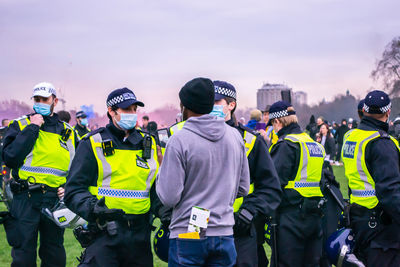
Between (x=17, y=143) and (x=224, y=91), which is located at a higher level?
(x=224, y=91)

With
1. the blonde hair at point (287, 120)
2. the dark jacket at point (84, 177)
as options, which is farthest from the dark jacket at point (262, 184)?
the blonde hair at point (287, 120)

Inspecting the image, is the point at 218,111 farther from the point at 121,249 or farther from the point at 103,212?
the point at 121,249

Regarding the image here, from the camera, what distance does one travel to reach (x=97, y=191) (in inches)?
158

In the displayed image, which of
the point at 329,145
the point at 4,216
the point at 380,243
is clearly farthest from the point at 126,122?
the point at 329,145

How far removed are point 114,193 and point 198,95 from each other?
4.42 feet

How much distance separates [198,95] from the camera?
3111mm

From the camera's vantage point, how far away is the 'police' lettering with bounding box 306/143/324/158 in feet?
17.0

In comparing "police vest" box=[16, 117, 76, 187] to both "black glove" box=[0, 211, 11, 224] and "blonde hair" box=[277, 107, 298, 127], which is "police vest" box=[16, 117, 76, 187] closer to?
"black glove" box=[0, 211, 11, 224]

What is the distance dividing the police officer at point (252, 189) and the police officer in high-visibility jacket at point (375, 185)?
1046 mm

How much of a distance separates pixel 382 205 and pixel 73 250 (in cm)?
529

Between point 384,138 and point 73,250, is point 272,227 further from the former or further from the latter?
point 73,250

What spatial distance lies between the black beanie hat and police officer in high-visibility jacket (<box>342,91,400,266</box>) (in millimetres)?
2012

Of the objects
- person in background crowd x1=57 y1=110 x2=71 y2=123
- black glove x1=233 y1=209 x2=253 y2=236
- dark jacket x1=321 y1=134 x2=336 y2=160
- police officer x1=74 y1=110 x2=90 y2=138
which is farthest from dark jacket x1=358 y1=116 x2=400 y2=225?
dark jacket x1=321 y1=134 x2=336 y2=160

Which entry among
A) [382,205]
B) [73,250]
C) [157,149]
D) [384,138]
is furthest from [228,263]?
[73,250]
